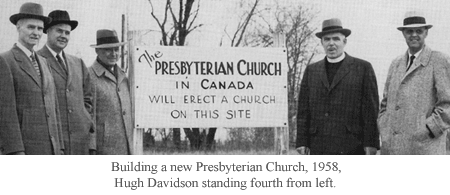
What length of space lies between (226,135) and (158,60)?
0.66 m

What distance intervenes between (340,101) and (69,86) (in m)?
1.72

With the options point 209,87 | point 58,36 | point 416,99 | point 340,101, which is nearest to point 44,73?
point 58,36

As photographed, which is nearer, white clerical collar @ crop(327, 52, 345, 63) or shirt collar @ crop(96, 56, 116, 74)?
shirt collar @ crop(96, 56, 116, 74)

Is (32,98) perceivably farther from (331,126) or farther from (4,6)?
(331,126)

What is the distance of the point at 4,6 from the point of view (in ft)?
13.0

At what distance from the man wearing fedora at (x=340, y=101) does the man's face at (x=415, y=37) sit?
0.29 meters

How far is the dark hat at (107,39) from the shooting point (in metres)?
4.02

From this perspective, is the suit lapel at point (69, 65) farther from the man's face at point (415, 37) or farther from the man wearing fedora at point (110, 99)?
the man's face at point (415, 37)

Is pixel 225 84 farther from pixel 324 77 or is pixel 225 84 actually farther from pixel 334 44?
pixel 334 44

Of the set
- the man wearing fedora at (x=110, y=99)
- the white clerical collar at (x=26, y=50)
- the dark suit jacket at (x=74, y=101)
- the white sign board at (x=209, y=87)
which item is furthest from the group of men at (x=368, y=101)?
the white clerical collar at (x=26, y=50)

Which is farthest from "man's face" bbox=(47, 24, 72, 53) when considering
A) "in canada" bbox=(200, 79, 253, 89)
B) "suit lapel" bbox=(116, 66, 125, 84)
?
"in canada" bbox=(200, 79, 253, 89)

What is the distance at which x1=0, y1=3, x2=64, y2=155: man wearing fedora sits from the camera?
3.66 m

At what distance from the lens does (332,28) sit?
4.22m

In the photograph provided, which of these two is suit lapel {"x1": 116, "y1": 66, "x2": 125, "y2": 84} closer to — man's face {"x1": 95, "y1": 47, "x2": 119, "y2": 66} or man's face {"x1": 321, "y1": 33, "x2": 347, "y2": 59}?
man's face {"x1": 95, "y1": 47, "x2": 119, "y2": 66}
